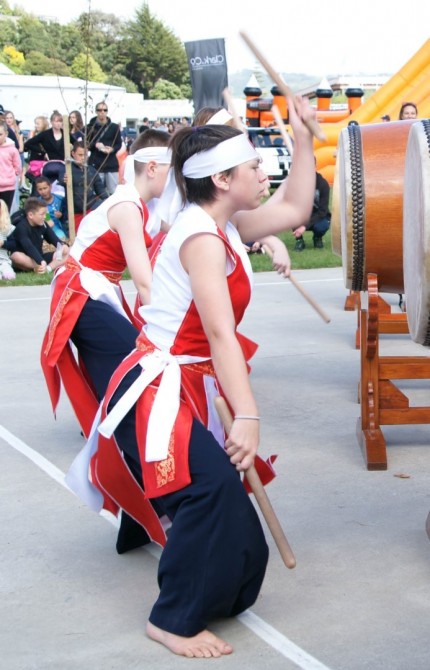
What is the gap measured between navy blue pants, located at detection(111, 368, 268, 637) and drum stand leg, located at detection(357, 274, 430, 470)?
184 centimetres

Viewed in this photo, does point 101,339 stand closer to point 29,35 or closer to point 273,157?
point 273,157

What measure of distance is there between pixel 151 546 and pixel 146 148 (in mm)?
1624

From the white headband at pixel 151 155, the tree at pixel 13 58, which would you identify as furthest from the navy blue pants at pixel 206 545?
the tree at pixel 13 58

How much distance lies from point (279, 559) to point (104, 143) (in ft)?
37.5

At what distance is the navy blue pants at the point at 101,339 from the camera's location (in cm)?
429

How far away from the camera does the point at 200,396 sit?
3.15 m

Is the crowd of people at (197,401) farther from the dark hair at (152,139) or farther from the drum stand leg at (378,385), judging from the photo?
the drum stand leg at (378,385)

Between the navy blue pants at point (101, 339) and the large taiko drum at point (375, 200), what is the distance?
119 centimetres

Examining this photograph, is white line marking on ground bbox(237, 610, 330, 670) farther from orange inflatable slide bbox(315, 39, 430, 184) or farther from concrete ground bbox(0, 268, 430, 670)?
orange inflatable slide bbox(315, 39, 430, 184)

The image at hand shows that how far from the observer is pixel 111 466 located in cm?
333

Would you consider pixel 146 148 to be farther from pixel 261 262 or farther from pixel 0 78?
pixel 0 78

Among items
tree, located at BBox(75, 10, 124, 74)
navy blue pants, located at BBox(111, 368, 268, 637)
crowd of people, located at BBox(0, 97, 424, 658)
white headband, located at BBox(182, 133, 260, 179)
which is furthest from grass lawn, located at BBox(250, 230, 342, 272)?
navy blue pants, located at BBox(111, 368, 268, 637)

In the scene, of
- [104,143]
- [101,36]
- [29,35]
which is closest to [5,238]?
[104,143]

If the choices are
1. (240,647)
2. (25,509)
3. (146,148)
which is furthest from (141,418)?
(146,148)
